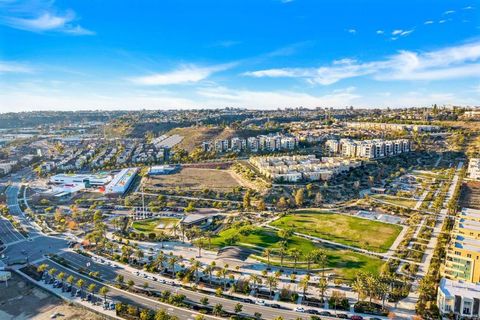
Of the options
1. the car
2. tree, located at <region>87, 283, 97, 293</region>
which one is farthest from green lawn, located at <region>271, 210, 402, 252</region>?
tree, located at <region>87, 283, 97, 293</region>

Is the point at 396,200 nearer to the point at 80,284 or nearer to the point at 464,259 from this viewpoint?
the point at 464,259

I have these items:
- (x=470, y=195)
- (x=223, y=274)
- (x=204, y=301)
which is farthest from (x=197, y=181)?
(x=470, y=195)

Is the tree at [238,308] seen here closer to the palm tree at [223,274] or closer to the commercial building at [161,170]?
the palm tree at [223,274]

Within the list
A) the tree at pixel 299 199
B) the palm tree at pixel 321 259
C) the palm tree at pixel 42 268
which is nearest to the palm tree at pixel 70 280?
the palm tree at pixel 42 268

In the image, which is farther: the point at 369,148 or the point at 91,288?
the point at 369,148

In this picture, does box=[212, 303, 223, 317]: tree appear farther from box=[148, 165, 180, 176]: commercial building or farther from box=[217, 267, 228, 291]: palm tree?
box=[148, 165, 180, 176]: commercial building
